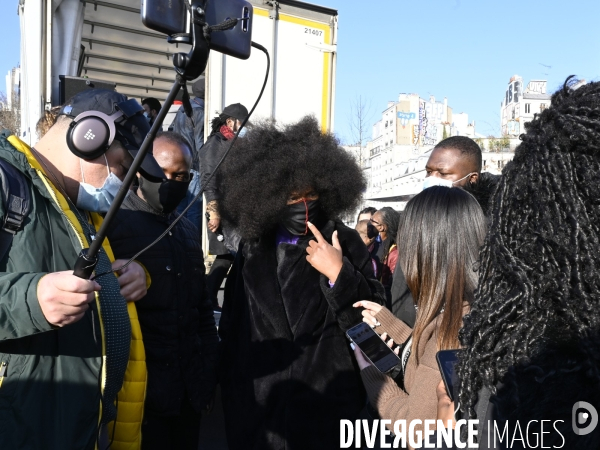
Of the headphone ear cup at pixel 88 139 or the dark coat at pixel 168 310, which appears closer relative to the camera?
the headphone ear cup at pixel 88 139

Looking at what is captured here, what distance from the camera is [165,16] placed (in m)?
1.43

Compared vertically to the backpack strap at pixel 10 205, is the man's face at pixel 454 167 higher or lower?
higher

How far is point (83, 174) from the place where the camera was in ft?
7.88

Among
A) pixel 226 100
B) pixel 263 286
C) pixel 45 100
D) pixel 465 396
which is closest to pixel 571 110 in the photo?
pixel 465 396

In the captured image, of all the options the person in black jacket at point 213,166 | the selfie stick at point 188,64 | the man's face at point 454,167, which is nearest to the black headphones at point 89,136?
the selfie stick at point 188,64

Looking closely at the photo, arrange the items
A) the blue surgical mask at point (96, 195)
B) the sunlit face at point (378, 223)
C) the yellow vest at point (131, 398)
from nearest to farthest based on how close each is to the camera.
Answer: the blue surgical mask at point (96, 195) < the yellow vest at point (131, 398) < the sunlit face at point (378, 223)

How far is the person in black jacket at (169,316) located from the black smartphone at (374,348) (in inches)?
39.9

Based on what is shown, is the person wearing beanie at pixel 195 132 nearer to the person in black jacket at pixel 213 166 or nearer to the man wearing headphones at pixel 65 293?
the person in black jacket at pixel 213 166

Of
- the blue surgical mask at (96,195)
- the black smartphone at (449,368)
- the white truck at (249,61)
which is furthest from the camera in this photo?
the white truck at (249,61)

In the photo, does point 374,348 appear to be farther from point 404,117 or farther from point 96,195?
point 404,117

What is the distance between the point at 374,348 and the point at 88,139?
4.68ft

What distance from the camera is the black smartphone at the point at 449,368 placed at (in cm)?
162

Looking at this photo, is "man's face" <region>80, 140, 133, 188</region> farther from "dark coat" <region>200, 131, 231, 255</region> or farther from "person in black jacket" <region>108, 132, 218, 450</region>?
"dark coat" <region>200, 131, 231, 255</region>

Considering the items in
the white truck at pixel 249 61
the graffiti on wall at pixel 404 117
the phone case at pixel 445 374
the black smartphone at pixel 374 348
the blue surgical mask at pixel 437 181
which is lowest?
the black smartphone at pixel 374 348
